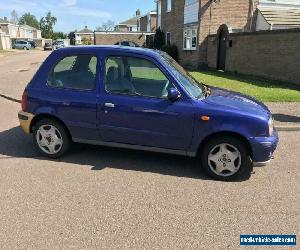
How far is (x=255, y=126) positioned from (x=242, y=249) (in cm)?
183

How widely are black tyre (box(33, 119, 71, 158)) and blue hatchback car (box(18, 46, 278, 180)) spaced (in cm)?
2

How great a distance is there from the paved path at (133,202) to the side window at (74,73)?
118 cm

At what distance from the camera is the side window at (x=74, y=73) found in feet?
16.9

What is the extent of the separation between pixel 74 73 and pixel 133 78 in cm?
94

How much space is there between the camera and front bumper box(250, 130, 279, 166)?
454 centimetres

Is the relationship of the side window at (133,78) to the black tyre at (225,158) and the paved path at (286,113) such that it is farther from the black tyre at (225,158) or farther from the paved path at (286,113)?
the paved path at (286,113)

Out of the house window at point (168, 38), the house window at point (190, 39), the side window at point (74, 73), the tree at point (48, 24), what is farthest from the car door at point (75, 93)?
the tree at point (48, 24)

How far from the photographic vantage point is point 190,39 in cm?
2362

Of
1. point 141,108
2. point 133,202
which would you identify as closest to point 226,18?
point 141,108

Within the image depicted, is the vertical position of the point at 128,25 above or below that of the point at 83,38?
above

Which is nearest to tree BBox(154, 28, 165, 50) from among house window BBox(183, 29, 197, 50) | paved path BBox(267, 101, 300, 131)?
house window BBox(183, 29, 197, 50)

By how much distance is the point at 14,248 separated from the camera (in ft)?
10.4

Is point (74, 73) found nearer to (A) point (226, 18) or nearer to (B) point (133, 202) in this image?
(B) point (133, 202)

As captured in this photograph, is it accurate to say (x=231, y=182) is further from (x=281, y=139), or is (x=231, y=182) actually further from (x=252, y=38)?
(x=252, y=38)
